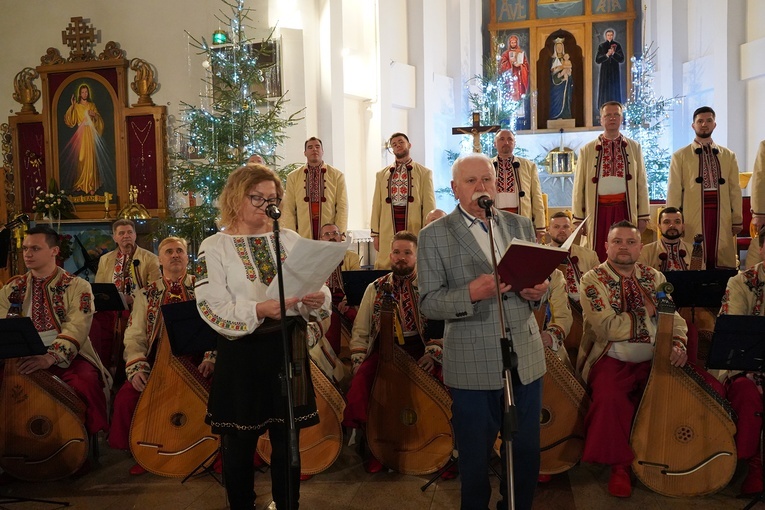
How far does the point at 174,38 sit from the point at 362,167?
12.0 feet

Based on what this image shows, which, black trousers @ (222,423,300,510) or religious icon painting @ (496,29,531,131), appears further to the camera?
religious icon painting @ (496,29,531,131)

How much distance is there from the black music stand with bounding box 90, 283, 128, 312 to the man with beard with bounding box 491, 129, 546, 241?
380 centimetres

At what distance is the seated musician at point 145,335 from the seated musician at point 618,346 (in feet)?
7.92

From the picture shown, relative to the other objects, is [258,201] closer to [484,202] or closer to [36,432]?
[484,202]

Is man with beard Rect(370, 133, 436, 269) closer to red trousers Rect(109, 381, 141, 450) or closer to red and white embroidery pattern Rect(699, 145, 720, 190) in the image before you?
red and white embroidery pattern Rect(699, 145, 720, 190)

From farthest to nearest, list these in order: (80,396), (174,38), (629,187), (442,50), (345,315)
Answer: (442,50) → (174,38) → (629,187) → (345,315) → (80,396)

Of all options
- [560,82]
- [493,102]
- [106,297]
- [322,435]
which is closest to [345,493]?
[322,435]

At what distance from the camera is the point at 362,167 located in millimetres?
12672

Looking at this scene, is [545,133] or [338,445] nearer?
[338,445]

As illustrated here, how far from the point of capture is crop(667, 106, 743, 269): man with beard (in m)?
6.91

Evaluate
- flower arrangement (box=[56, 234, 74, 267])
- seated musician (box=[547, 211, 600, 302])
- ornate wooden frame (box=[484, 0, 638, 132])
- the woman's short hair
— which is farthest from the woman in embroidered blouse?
ornate wooden frame (box=[484, 0, 638, 132])

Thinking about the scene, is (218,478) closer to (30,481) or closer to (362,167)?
(30,481)

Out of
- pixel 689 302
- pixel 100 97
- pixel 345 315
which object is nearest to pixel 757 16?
pixel 689 302

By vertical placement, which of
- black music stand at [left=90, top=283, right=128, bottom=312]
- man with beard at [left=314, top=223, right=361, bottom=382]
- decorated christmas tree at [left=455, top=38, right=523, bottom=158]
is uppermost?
decorated christmas tree at [left=455, top=38, right=523, bottom=158]
